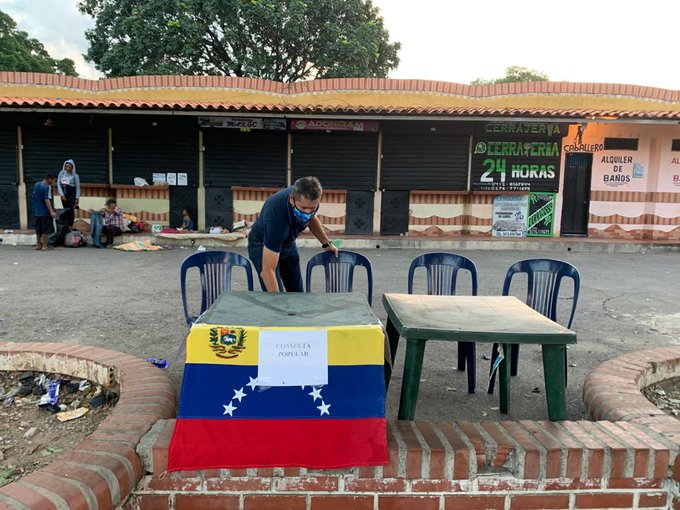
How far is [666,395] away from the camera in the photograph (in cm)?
360

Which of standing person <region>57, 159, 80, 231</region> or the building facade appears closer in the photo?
standing person <region>57, 159, 80, 231</region>

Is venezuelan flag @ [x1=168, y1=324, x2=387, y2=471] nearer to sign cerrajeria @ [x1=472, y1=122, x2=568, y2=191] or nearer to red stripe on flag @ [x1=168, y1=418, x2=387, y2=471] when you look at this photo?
red stripe on flag @ [x1=168, y1=418, x2=387, y2=471]

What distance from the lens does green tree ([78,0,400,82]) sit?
19594 mm

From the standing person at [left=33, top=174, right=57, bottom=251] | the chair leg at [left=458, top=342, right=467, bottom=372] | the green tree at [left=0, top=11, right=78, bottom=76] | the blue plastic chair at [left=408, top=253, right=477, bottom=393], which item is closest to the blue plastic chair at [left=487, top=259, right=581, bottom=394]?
the blue plastic chair at [left=408, top=253, right=477, bottom=393]

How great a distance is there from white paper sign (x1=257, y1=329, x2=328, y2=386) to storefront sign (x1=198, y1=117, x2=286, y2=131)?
1063 cm

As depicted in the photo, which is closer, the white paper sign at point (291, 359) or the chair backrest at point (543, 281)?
the white paper sign at point (291, 359)

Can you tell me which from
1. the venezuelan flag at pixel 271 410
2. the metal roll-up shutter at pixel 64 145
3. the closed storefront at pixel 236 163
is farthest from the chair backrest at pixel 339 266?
the metal roll-up shutter at pixel 64 145

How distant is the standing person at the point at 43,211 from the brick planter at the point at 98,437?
776 centimetres

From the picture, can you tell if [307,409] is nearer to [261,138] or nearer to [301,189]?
[301,189]

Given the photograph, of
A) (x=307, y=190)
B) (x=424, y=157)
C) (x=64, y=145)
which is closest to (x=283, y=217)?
(x=307, y=190)

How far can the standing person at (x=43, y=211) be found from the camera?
10570 mm

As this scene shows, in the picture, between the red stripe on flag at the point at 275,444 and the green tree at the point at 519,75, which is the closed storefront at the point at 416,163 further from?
the green tree at the point at 519,75

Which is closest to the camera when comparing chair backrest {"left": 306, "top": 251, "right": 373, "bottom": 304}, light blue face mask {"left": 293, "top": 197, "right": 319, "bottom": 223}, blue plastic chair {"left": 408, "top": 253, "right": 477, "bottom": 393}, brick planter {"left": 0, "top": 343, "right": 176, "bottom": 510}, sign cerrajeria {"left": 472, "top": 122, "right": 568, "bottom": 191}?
brick planter {"left": 0, "top": 343, "right": 176, "bottom": 510}

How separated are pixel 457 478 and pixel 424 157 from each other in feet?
36.3
